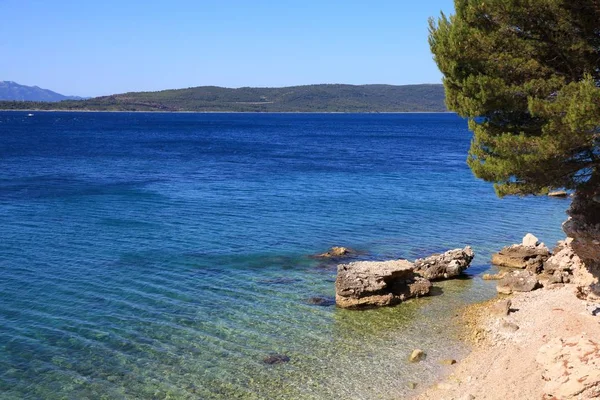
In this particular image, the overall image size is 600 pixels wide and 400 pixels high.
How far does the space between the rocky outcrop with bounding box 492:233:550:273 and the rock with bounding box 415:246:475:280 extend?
244 cm

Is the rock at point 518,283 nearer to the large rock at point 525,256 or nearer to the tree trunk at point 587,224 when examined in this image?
the large rock at point 525,256

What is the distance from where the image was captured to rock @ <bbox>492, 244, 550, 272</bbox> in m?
26.5

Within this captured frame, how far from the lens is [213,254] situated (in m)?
28.9

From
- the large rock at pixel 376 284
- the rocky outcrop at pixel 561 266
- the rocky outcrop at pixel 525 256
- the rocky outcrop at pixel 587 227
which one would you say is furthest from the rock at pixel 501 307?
the rocky outcrop at pixel 525 256

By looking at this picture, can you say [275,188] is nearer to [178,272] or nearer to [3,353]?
[178,272]

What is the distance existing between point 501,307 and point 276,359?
29.4 feet

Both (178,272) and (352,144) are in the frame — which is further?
(352,144)

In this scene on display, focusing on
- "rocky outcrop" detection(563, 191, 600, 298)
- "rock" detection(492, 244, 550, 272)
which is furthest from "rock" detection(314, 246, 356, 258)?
"rocky outcrop" detection(563, 191, 600, 298)

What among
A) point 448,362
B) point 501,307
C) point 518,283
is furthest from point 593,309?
point 448,362

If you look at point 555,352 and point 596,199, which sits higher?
point 596,199

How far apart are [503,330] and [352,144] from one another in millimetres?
93543

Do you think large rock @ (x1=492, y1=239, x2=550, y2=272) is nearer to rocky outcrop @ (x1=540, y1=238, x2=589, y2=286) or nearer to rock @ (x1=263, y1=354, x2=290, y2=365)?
rocky outcrop @ (x1=540, y1=238, x2=589, y2=286)

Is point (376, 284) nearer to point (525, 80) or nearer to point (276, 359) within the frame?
point (276, 359)

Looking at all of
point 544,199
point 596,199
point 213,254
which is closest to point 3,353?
point 213,254
